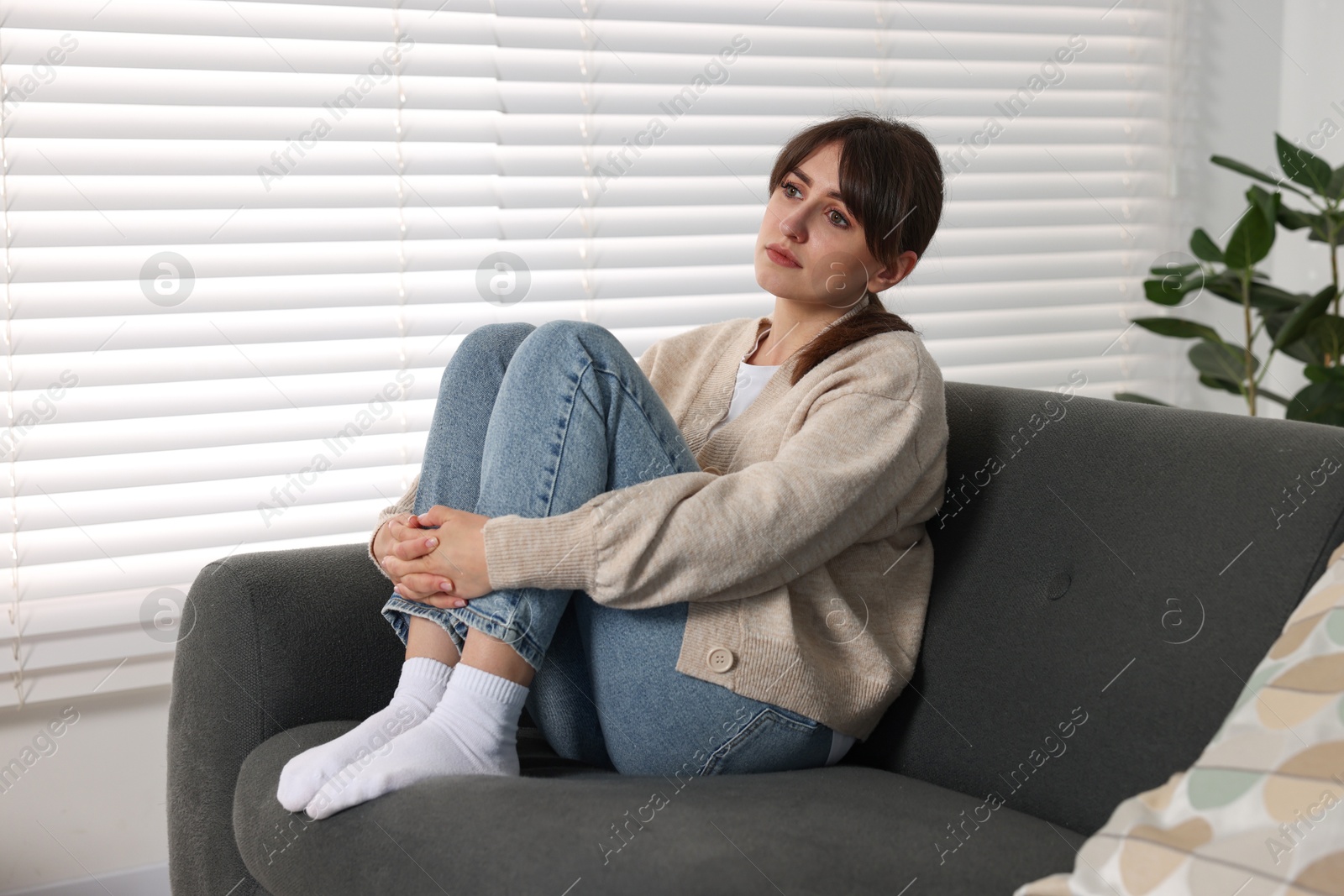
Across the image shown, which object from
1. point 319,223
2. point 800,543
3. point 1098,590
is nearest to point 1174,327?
point 1098,590

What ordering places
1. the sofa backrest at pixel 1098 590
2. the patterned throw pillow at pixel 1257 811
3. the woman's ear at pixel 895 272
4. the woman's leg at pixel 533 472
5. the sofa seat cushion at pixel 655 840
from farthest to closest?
1. the woman's ear at pixel 895 272
2. the woman's leg at pixel 533 472
3. the sofa backrest at pixel 1098 590
4. the sofa seat cushion at pixel 655 840
5. the patterned throw pillow at pixel 1257 811

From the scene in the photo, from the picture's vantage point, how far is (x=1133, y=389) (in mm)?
2535

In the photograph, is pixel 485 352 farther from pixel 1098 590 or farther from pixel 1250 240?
pixel 1250 240

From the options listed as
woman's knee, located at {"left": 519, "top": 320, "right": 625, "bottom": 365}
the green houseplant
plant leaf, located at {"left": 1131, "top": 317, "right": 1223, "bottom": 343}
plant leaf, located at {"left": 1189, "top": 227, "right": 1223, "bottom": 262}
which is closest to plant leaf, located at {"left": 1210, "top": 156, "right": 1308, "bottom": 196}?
the green houseplant

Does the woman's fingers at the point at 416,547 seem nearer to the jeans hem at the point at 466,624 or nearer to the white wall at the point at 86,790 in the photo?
the jeans hem at the point at 466,624

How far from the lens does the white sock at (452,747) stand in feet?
3.51

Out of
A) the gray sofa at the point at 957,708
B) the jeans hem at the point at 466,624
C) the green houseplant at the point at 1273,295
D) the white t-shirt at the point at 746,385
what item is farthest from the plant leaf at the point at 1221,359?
the jeans hem at the point at 466,624

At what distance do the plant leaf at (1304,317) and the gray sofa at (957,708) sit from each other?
0.90 metres

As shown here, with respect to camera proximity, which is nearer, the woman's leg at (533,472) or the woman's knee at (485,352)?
the woman's leg at (533,472)

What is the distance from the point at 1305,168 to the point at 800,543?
1424 mm

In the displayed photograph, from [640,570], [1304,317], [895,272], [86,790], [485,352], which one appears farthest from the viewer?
[1304,317]

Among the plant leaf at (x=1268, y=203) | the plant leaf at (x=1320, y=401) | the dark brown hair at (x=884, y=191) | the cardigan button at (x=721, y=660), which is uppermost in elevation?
the dark brown hair at (x=884, y=191)

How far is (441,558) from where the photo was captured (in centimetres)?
117

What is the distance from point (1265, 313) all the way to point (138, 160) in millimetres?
1988
